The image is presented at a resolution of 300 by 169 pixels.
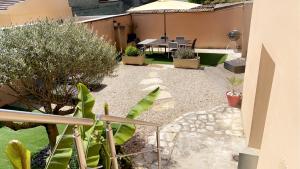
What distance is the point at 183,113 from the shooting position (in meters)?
9.48

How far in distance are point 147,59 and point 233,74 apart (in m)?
5.59

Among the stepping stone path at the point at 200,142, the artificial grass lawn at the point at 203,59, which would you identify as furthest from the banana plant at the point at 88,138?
the artificial grass lawn at the point at 203,59

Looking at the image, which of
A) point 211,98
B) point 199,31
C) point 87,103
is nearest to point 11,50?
point 87,103

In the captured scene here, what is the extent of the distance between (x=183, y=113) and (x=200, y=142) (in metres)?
2.00

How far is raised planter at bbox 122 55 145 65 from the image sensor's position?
50.6 ft

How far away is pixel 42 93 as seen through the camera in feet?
20.2

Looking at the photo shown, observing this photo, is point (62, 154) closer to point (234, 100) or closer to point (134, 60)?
point (234, 100)

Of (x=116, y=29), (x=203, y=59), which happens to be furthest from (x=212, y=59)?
(x=116, y=29)

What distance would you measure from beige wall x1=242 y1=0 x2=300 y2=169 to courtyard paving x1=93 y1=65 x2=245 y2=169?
4.61ft

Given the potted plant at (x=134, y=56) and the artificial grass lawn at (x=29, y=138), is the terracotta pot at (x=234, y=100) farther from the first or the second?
the potted plant at (x=134, y=56)

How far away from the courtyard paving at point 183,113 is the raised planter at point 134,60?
0.64m

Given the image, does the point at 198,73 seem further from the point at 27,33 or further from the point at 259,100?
the point at 27,33

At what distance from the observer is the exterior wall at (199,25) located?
692 inches

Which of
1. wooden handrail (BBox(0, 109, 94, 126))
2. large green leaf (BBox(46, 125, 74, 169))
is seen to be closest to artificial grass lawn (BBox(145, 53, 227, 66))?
large green leaf (BBox(46, 125, 74, 169))
